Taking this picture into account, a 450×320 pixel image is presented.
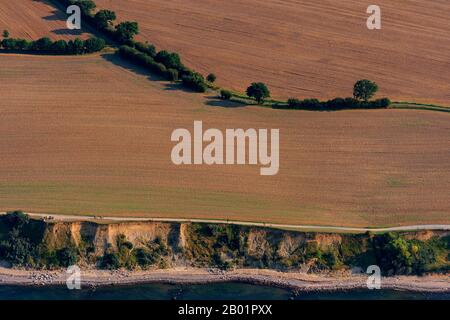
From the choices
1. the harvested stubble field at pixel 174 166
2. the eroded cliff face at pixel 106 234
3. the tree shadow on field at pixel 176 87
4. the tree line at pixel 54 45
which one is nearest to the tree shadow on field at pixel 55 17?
the tree line at pixel 54 45

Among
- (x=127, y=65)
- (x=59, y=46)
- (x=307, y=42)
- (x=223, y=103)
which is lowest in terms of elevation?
(x=223, y=103)

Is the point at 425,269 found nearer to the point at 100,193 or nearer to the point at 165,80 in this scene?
the point at 100,193

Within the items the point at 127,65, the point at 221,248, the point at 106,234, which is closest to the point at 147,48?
the point at 127,65

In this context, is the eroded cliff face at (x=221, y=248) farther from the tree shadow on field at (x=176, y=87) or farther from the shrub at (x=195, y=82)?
the tree shadow on field at (x=176, y=87)

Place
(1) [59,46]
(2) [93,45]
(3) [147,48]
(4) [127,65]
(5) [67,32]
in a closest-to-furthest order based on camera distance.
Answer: (4) [127,65] < (1) [59,46] < (2) [93,45] < (3) [147,48] < (5) [67,32]

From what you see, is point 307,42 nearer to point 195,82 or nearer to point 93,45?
point 195,82

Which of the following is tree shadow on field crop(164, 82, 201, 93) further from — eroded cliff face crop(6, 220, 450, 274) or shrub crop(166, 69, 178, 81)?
eroded cliff face crop(6, 220, 450, 274)
